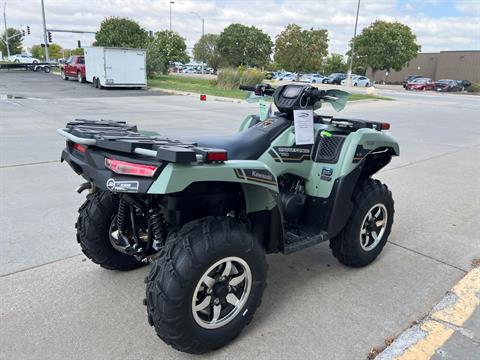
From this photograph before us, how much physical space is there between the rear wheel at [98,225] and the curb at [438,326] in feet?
6.73

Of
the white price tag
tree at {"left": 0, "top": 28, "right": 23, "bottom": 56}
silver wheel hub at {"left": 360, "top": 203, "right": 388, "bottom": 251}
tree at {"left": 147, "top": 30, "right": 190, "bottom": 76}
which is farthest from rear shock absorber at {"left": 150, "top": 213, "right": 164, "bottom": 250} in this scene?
tree at {"left": 0, "top": 28, "right": 23, "bottom": 56}

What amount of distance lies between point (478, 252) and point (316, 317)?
2.16m

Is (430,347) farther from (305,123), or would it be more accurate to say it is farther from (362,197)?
(305,123)

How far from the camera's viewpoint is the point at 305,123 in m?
3.07

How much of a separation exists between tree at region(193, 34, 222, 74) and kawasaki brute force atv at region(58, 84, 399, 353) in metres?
65.4

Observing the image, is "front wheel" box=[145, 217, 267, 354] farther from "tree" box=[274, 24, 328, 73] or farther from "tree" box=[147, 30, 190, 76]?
"tree" box=[274, 24, 328, 73]

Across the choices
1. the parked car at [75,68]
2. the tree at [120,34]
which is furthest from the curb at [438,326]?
the tree at [120,34]

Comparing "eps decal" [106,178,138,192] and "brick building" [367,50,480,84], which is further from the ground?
"brick building" [367,50,480,84]

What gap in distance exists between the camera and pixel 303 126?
306 centimetres

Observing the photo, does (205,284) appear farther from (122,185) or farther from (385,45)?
(385,45)

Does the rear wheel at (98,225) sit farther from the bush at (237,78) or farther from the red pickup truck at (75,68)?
the red pickup truck at (75,68)

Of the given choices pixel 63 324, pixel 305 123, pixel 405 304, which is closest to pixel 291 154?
pixel 305 123

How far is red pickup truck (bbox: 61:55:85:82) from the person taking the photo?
1184 inches

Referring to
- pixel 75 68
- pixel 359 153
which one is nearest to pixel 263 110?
pixel 359 153
